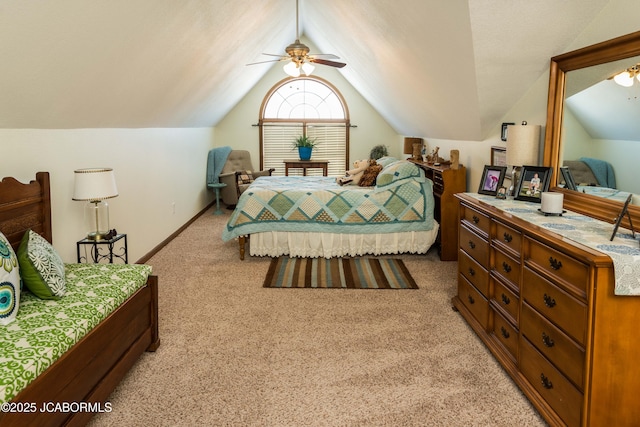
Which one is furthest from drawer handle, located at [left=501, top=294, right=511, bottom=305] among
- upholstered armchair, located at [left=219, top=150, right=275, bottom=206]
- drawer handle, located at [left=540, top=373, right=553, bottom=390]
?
upholstered armchair, located at [left=219, top=150, right=275, bottom=206]

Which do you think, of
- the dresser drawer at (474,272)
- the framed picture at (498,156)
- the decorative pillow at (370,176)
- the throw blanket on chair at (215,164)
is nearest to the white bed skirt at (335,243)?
the decorative pillow at (370,176)

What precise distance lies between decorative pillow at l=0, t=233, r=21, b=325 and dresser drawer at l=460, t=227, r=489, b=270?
2.40 meters

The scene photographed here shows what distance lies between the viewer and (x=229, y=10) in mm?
4234

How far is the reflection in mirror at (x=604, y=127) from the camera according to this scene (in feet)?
7.63

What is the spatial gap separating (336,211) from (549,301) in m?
2.94

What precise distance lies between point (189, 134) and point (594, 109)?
17.5 feet

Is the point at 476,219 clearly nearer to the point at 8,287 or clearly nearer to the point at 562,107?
the point at 562,107

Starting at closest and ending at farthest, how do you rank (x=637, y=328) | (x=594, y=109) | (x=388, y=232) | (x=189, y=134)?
(x=637, y=328), (x=594, y=109), (x=388, y=232), (x=189, y=134)

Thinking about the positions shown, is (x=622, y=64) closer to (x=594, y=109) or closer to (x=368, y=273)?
(x=594, y=109)

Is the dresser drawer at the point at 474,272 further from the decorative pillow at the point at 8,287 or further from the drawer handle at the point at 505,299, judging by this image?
the decorative pillow at the point at 8,287

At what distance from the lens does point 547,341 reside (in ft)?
6.97

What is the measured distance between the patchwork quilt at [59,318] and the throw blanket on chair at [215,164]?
5.11m

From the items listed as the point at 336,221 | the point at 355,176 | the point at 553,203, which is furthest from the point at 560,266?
the point at 355,176

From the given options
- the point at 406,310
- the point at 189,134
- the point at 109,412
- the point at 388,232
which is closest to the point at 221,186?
the point at 189,134
